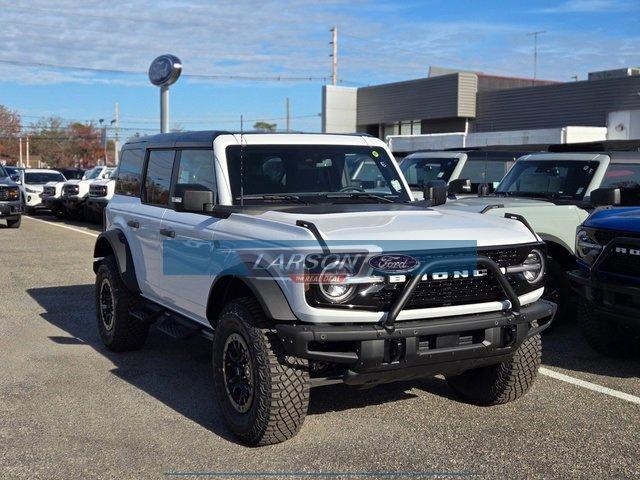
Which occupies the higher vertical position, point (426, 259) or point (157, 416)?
point (426, 259)

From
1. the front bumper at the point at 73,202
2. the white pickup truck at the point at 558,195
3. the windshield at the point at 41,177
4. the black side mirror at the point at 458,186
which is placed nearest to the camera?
the white pickup truck at the point at 558,195

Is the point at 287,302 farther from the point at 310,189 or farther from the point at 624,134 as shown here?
the point at 624,134

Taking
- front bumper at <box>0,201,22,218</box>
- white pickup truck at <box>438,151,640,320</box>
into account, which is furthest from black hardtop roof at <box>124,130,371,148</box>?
front bumper at <box>0,201,22,218</box>

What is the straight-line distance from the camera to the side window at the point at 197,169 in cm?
569

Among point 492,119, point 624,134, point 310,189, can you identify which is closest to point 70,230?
point 310,189

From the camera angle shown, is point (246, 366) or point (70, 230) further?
point (70, 230)

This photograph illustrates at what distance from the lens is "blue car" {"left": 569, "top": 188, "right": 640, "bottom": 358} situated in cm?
566

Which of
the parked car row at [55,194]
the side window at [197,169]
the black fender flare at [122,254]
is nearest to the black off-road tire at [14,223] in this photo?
the parked car row at [55,194]

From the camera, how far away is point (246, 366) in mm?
4680

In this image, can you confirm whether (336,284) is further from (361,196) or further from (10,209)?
(10,209)

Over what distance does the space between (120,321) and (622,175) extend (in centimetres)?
581

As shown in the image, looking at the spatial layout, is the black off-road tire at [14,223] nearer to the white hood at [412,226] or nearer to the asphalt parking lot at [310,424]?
the asphalt parking lot at [310,424]

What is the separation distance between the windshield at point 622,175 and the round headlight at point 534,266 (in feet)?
13.9

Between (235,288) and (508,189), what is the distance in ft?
17.5
